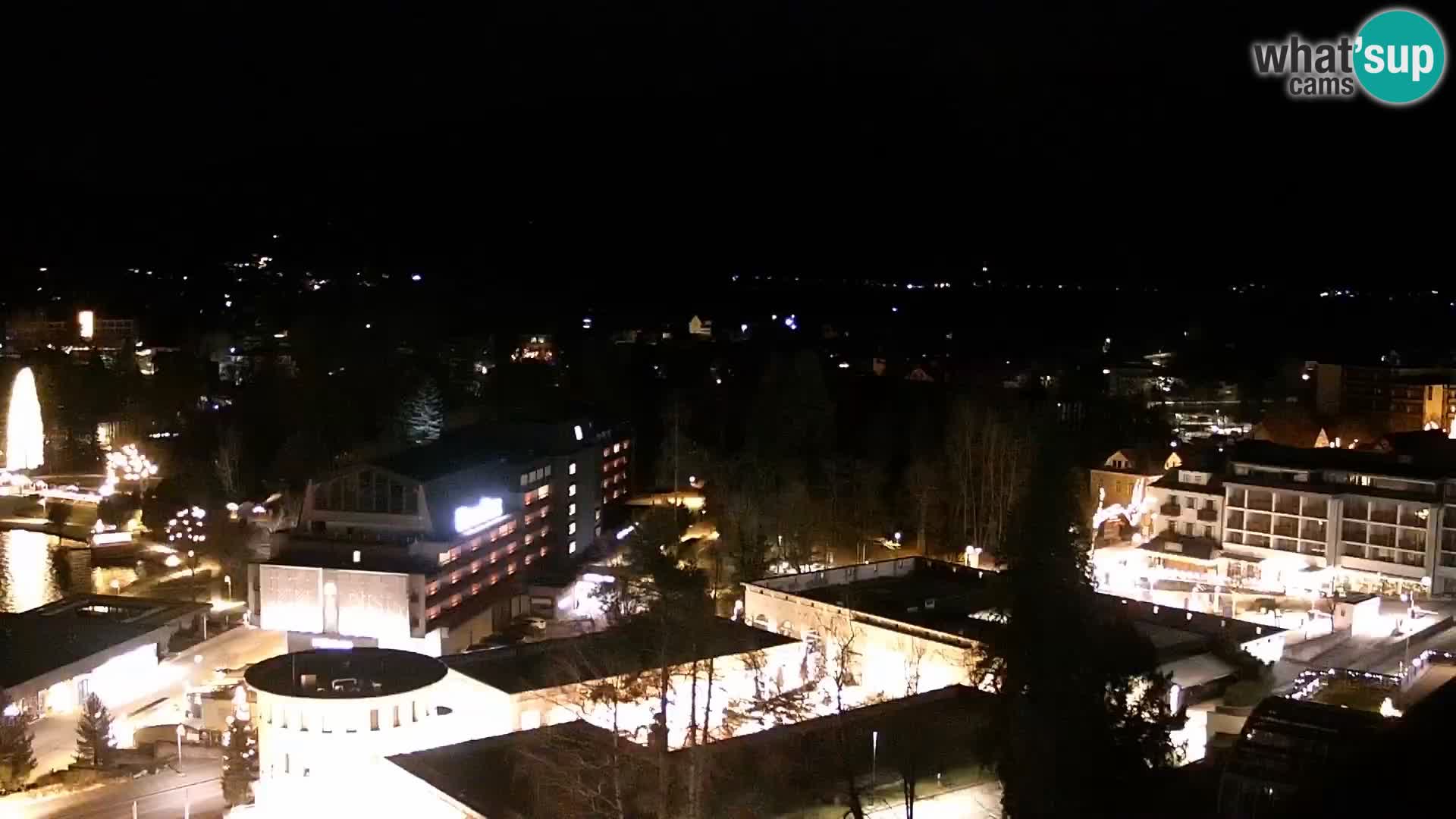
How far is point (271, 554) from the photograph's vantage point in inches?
397

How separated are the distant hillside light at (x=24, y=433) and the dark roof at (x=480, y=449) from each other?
9.75m

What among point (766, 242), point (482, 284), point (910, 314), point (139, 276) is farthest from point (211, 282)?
point (910, 314)

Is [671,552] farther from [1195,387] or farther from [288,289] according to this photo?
[288,289]

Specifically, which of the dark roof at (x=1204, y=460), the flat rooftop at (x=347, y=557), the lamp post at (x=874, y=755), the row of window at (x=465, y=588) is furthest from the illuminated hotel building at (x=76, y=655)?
the dark roof at (x=1204, y=460)

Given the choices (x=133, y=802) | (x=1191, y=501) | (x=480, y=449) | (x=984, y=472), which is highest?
(x=480, y=449)

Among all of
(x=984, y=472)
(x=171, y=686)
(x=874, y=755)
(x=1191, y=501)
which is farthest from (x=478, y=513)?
(x=1191, y=501)

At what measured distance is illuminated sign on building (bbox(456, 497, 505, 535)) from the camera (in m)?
10.1

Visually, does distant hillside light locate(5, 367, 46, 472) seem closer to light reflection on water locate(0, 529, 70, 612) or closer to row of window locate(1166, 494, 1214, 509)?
light reflection on water locate(0, 529, 70, 612)

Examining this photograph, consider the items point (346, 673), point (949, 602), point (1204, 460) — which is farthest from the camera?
point (1204, 460)

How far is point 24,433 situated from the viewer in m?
19.0

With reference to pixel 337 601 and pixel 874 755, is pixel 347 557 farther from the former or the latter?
pixel 874 755

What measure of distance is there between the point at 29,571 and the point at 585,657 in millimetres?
10084

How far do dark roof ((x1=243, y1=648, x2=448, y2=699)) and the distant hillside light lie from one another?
562 inches

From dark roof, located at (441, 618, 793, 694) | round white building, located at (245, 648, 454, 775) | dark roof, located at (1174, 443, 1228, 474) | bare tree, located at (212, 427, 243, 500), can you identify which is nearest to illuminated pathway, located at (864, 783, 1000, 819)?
dark roof, located at (441, 618, 793, 694)
